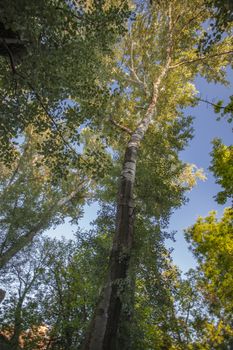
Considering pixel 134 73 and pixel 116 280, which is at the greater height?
pixel 134 73

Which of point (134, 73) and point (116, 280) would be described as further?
point (134, 73)

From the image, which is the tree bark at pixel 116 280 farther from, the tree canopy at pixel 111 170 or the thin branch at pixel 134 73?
the thin branch at pixel 134 73

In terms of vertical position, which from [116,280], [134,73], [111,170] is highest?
[134,73]

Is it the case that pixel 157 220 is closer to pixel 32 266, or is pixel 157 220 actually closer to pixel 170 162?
pixel 170 162

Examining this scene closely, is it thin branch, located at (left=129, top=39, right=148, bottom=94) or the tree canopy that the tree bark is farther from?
thin branch, located at (left=129, top=39, right=148, bottom=94)

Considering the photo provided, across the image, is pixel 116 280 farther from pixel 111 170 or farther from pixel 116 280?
pixel 111 170

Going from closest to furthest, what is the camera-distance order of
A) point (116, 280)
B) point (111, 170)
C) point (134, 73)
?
1. point (116, 280)
2. point (111, 170)
3. point (134, 73)

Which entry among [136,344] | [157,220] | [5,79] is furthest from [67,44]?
[136,344]

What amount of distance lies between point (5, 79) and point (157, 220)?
28.3ft

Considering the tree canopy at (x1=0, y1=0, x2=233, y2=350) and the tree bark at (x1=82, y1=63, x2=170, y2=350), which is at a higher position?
the tree canopy at (x1=0, y1=0, x2=233, y2=350)

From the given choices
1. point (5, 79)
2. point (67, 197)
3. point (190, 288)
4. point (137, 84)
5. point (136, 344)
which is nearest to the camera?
point (5, 79)

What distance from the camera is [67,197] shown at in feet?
73.5

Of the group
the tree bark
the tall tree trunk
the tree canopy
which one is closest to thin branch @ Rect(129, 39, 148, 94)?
the tree canopy

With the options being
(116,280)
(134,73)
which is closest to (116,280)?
(116,280)
